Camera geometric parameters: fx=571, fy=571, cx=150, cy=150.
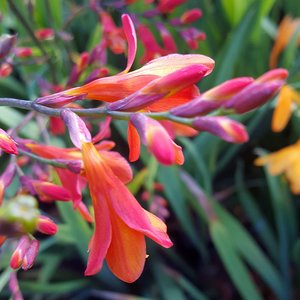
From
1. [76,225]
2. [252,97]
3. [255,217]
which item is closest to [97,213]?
[252,97]

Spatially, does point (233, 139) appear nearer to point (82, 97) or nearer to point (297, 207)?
point (82, 97)

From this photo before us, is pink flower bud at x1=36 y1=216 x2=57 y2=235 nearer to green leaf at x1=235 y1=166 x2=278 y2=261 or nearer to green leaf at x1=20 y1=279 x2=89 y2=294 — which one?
green leaf at x1=20 y1=279 x2=89 y2=294

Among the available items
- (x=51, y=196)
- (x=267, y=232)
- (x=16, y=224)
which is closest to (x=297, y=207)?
(x=267, y=232)

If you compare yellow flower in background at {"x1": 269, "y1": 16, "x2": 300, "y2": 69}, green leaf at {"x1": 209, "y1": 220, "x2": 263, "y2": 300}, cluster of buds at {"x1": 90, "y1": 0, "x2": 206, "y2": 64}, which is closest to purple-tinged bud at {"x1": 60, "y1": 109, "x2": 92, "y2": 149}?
cluster of buds at {"x1": 90, "y1": 0, "x2": 206, "y2": 64}

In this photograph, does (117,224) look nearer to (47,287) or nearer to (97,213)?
(97,213)

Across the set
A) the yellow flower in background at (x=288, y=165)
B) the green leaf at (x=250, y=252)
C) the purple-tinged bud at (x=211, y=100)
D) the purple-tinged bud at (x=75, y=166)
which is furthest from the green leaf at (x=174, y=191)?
the purple-tinged bud at (x=211, y=100)
